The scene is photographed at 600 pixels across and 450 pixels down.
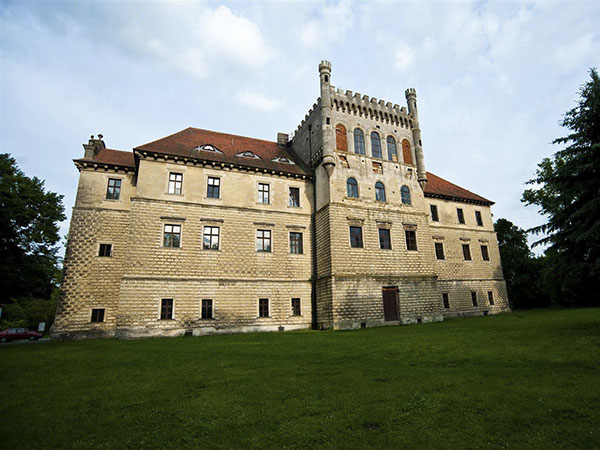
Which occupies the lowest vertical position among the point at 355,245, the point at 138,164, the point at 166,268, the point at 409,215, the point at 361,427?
the point at 361,427

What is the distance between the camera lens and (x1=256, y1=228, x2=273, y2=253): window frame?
80.2ft

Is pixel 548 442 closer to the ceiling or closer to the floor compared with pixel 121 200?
closer to the floor

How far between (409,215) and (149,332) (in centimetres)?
2082

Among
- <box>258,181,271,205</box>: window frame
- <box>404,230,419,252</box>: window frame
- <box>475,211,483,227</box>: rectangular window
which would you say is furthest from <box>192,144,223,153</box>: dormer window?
<box>475,211,483,227</box>: rectangular window

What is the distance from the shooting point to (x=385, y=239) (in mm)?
25891

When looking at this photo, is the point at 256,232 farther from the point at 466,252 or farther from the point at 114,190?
the point at 466,252

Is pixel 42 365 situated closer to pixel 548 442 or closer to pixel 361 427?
pixel 361 427

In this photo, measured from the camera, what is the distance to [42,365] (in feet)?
38.2

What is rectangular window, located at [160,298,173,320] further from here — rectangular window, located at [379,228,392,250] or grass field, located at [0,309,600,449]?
rectangular window, located at [379,228,392,250]

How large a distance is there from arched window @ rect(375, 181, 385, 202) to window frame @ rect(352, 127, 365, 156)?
2.82m

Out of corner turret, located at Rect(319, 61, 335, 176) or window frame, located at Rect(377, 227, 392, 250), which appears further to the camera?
window frame, located at Rect(377, 227, 392, 250)

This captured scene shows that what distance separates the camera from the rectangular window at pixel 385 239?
25656mm

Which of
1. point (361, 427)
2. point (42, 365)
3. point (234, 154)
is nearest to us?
point (361, 427)

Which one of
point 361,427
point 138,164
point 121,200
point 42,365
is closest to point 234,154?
point 138,164
